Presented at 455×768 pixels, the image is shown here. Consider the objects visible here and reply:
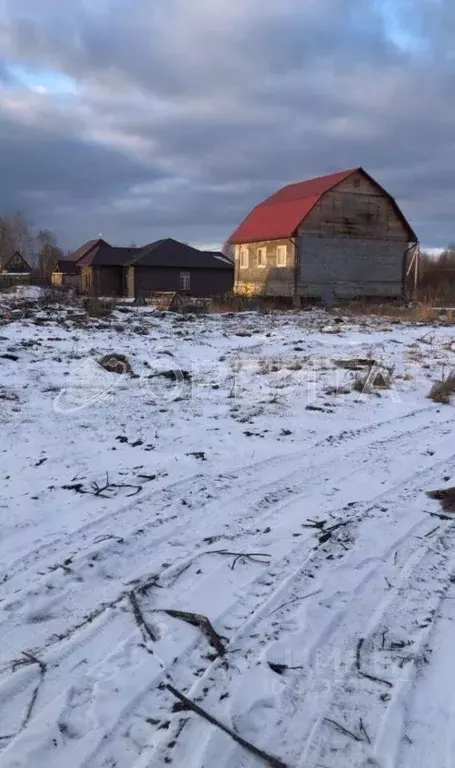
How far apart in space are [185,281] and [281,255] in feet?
56.0

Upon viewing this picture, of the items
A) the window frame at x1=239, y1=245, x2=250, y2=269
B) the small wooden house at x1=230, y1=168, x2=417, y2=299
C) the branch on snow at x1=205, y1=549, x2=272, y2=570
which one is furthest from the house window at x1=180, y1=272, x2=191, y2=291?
the branch on snow at x1=205, y1=549, x2=272, y2=570

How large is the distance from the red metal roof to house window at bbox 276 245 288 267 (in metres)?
0.51

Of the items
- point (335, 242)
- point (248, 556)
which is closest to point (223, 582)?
point (248, 556)

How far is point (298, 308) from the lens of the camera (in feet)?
87.3

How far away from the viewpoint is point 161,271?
145ft

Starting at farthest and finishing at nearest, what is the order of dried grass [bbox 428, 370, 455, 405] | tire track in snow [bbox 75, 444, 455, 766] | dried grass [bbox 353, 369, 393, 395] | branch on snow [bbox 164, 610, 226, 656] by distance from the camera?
dried grass [bbox 353, 369, 393, 395]
dried grass [bbox 428, 370, 455, 405]
branch on snow [bbox 164, 610, 226, 656]
tire track in snow [bbox 75, 444, 455, 766]

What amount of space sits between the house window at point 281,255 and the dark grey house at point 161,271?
15374 millimetres

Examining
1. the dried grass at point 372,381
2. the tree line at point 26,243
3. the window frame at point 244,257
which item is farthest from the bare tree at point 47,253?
the dried grass at point 372,381

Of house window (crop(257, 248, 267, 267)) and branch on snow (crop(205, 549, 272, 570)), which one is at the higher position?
house window (crop(257, 248, 267, 267))

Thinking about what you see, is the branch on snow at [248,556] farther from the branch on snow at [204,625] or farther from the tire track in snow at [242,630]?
the branch on snow at [204,625]

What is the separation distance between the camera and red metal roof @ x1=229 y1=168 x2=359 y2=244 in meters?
28.0

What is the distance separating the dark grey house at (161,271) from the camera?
4422 centimetres

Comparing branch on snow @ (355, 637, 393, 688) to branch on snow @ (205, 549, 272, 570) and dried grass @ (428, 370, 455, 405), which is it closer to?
branch on snow @ (205, 549, 272, 570)

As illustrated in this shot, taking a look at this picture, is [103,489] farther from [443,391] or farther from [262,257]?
[262,257]
